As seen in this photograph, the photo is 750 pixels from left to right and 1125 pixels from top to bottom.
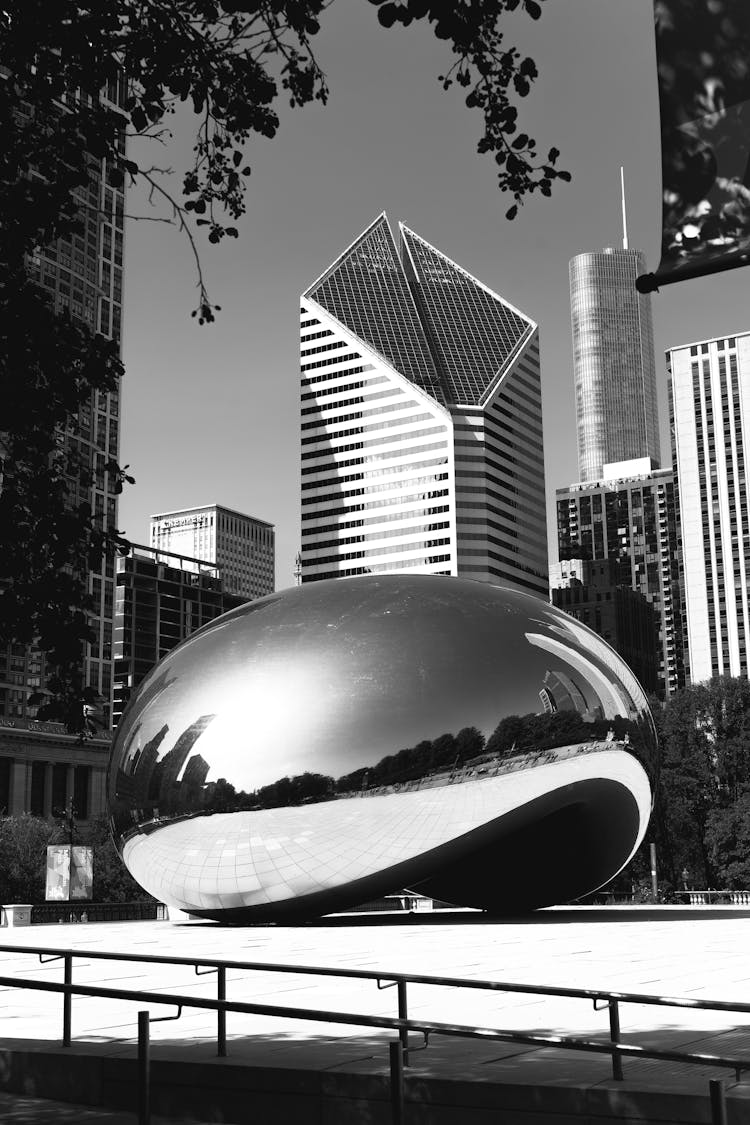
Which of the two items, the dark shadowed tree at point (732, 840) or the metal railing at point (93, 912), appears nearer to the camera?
the metal railing at point (93, 912)

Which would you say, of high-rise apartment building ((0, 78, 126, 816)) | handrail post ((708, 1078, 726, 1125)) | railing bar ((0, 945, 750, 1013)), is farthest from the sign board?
high-rise apartment building ((0, 78, 126, 816))

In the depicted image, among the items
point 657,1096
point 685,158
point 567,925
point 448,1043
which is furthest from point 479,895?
point 685,158

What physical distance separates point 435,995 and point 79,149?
8.90m

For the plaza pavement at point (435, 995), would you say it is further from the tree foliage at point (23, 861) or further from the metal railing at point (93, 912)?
the tree foliage at point (23, 861)

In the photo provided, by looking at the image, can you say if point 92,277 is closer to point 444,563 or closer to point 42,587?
point 444,563

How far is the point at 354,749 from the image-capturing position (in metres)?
22.8

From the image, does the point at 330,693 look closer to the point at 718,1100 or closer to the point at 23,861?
the point at 718,1100

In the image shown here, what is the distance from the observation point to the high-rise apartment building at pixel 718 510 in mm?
192500

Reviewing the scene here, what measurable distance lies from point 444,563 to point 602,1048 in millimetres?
188921

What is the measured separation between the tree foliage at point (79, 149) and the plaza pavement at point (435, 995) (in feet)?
10.4

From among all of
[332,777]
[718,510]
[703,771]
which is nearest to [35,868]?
[703,771]

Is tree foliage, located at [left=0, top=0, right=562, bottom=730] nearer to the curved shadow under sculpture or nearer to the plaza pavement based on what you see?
the plaza pavement

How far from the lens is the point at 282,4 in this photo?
9117 millimetres

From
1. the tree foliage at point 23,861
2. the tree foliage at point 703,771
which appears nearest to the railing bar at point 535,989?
the tree foliage at point 703,771
